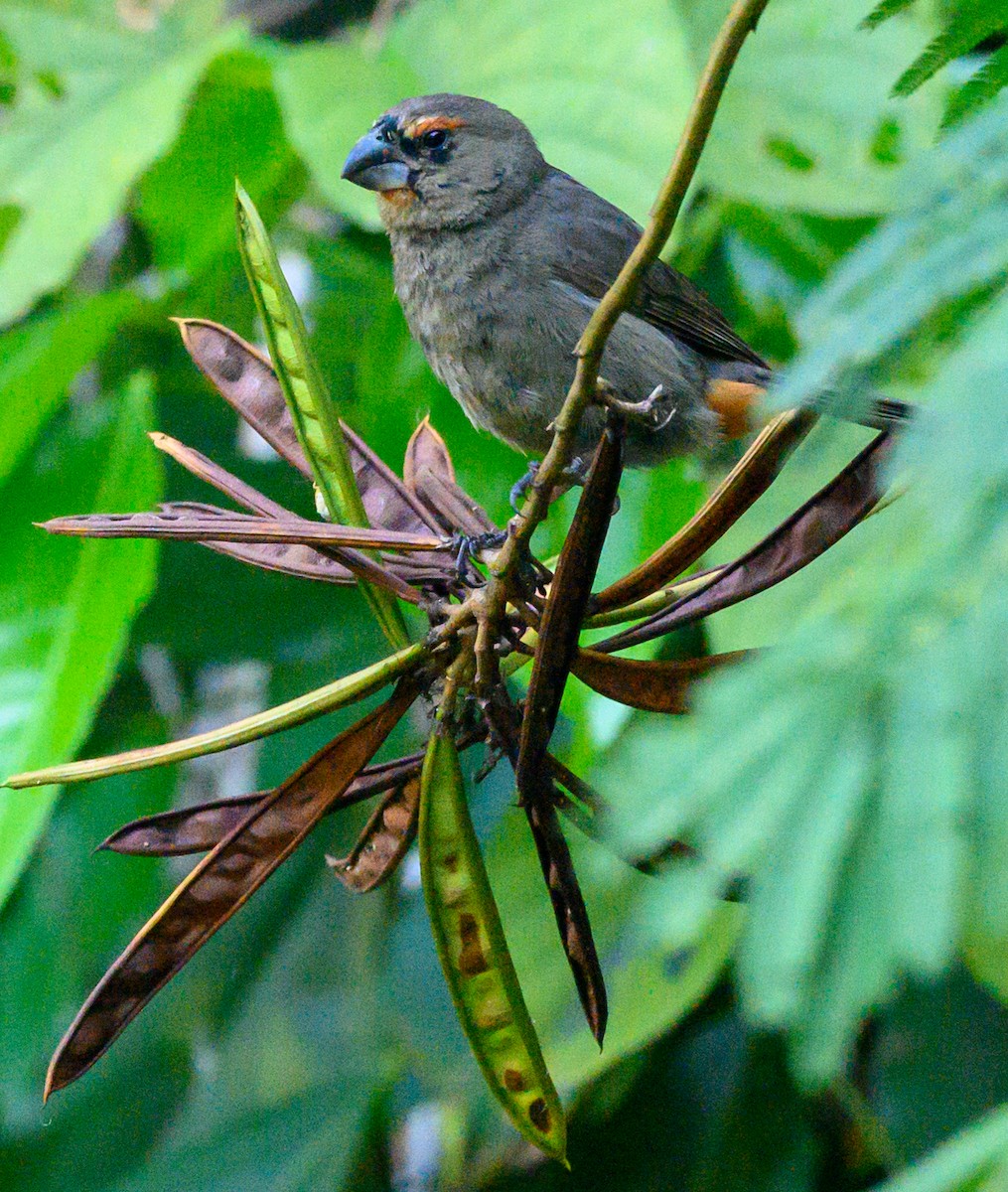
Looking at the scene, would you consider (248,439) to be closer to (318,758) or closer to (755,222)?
(755,222)

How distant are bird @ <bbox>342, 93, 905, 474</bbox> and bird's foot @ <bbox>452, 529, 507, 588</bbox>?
0.76 meters

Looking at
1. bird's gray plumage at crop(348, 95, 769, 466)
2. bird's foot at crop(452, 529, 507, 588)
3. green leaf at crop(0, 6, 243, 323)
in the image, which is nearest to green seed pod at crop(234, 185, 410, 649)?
bird's foot at crop(452, 529, 507, 588)

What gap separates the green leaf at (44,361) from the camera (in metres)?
2.17

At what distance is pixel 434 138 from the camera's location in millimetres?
→ 1921

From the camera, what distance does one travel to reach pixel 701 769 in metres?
0.48

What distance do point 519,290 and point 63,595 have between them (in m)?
0.83

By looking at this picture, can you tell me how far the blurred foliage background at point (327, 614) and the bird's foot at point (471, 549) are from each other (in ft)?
1.54

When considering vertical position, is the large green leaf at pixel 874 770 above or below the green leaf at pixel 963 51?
below

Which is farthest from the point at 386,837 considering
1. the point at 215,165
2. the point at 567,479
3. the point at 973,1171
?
the point at 215,165

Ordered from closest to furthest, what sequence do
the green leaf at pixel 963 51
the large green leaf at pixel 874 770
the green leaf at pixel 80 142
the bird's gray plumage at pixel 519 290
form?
the large green leaf at pixel 874 770, the green leaf at pixel 963 51, the bird's gray plumage at pixel 519 290, the green leaf at pixel 80 142

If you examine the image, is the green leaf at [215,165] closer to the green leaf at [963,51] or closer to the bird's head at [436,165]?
the bird's head at [436,165]

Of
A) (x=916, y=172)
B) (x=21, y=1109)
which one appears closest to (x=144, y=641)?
(x=21, y=1109)

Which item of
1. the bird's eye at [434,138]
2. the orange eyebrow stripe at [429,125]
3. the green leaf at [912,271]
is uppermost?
the green leaf at [912,271]

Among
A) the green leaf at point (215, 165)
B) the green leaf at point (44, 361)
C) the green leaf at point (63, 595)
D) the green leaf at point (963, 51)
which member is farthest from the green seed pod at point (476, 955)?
the green leaf at point (215, 165)
